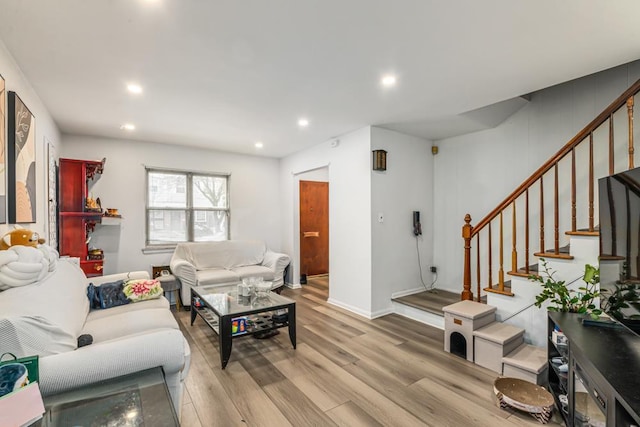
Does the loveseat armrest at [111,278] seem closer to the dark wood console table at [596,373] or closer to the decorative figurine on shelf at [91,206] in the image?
the decorative figurine on shelf at [91,206]

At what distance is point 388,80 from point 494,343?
7.71ft

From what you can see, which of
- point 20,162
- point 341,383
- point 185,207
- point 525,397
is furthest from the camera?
point 185,207

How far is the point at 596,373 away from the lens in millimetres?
1444

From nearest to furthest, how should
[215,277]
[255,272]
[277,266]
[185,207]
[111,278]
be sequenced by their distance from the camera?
1. [111,278]
2. [215,277]
3. [255,272]
4. [277,266]
5. [185,207]

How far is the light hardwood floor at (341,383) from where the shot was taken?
195 cm

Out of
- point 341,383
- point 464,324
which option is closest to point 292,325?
point 341,383

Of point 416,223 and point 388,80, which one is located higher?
point 388,80

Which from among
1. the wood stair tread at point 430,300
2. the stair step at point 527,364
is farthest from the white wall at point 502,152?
the stair step at point 527,364

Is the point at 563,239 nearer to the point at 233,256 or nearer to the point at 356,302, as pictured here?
the point at 356,302

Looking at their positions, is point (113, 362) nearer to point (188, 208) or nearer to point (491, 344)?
point (491, 344)

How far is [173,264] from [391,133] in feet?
11.4

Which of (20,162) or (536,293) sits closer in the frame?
(20,162)

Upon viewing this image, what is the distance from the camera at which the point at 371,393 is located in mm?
2219

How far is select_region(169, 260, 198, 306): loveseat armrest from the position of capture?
162 inches
